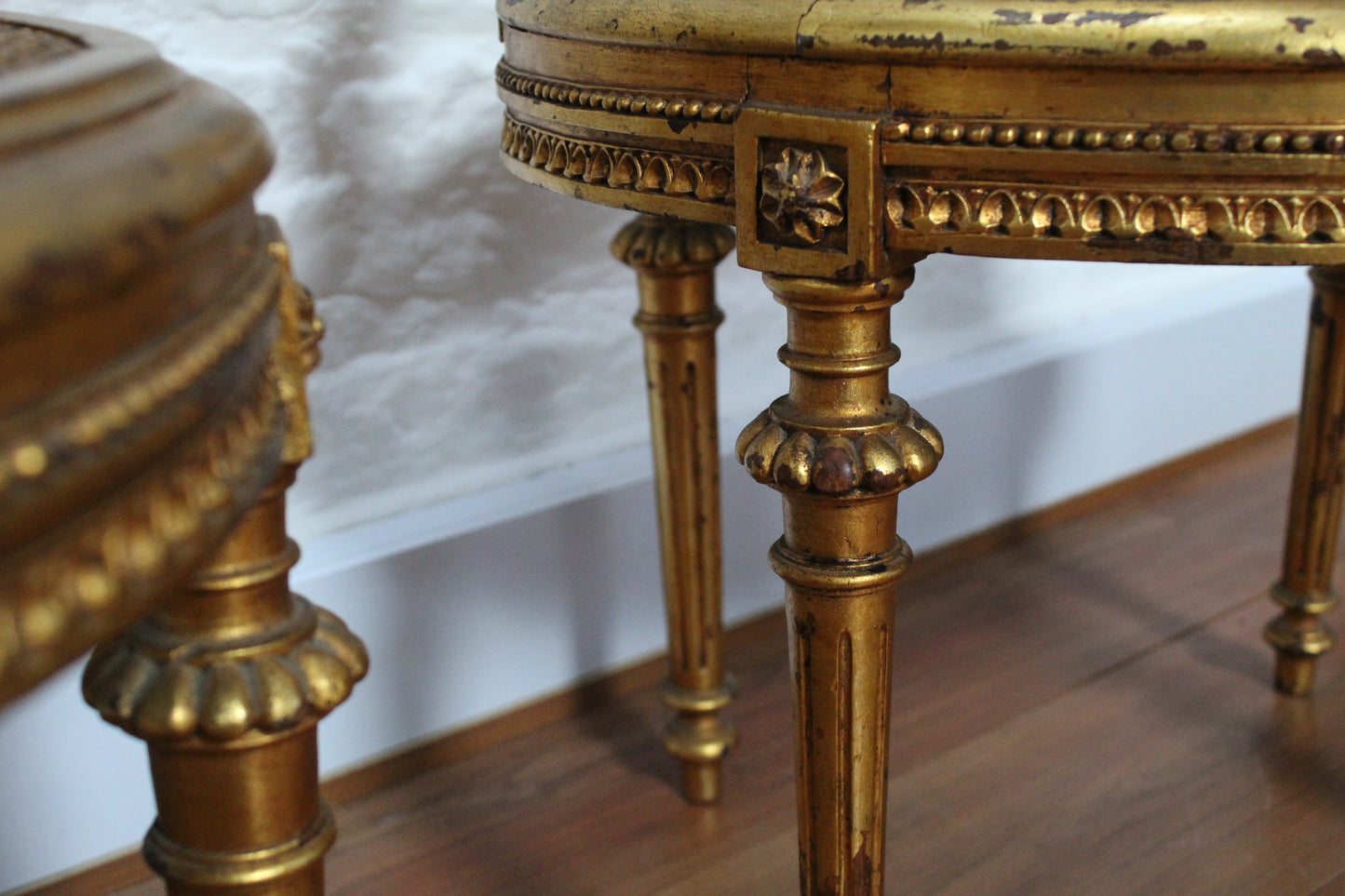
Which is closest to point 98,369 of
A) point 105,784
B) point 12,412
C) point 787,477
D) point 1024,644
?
point 12,412

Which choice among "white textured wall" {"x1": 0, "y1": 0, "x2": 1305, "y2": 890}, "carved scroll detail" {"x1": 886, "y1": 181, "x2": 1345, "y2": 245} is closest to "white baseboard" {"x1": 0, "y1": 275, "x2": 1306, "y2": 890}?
"white textured wall" {"x1": 0, "y1": 0, "x2": 1305, "y2": 890}

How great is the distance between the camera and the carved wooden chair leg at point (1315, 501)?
99 centimetres

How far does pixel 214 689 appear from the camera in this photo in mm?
445

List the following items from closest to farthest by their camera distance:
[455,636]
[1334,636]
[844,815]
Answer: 1. [844,815]
2. [455,636]
3. [1334,636]

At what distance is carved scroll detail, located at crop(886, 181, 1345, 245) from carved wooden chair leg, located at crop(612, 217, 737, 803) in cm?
37

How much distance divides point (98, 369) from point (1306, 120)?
38 centimetres

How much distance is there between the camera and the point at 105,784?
0.90 metres

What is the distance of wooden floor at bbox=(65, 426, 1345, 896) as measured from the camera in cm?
92

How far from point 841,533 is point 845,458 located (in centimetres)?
4

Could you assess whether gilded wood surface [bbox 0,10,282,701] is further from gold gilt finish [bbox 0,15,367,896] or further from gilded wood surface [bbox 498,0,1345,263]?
gilded wood surface [bbox 498,0,1345,263]

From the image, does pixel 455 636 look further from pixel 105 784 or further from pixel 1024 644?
pixel 1024 644

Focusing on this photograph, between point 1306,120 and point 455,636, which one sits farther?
point 455,636

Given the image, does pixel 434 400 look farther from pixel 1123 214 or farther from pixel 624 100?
pixel 1123 214

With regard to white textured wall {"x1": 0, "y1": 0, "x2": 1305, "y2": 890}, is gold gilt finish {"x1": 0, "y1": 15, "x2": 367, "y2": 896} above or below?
above
